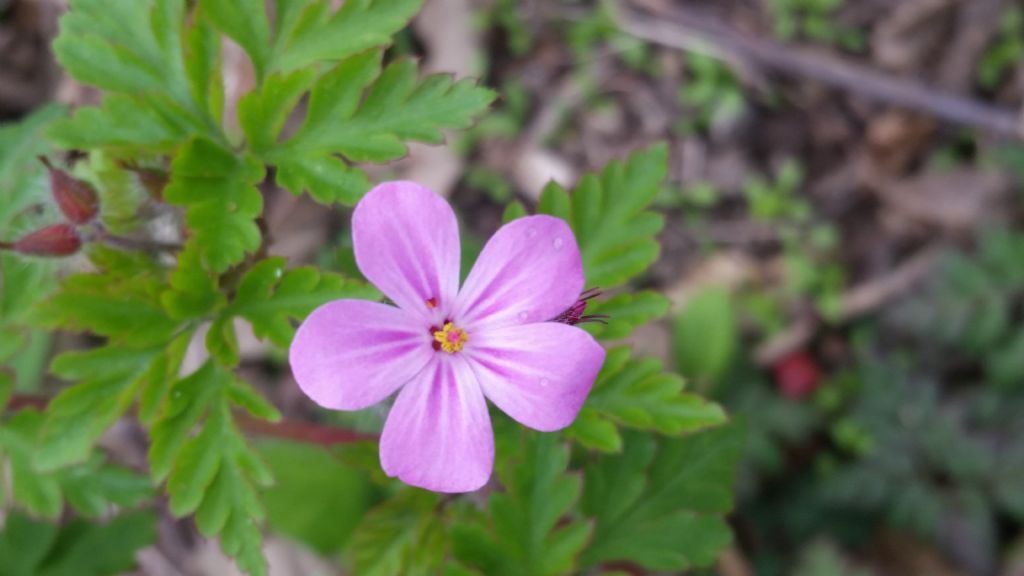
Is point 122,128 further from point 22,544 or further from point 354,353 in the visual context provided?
point 22,544

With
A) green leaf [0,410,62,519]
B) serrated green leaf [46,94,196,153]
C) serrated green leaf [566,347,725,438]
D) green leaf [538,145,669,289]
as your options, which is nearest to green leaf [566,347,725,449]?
serrated green leaf [566,347,725,438]

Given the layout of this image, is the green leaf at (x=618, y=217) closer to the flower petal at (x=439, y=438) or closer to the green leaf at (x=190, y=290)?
the flower petal at (x=439, y=438)

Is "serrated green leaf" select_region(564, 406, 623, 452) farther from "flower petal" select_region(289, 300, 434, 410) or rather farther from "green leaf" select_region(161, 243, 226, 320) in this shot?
Answer: "green leaf" select_region(161, 243, 226, 320)

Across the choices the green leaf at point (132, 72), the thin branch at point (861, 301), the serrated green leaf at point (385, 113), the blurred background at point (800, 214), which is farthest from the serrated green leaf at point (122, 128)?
the thin branch at point (861, 301)

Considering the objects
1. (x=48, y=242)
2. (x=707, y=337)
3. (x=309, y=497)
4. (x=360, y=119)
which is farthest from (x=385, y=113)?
(x=707, y=337)

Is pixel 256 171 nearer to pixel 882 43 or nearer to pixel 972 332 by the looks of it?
pixel 972 332
